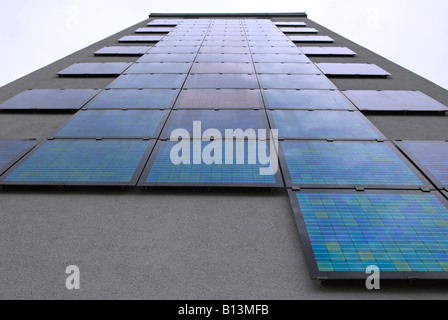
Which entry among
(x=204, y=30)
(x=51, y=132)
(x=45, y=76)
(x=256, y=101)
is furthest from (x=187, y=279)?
(x=204, y=30)

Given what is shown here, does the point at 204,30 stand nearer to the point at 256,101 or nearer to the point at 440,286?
the point at 256,101

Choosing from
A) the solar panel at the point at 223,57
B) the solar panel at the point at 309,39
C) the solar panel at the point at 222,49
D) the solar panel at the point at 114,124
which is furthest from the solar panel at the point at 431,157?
the solar panel at the point at 309,39

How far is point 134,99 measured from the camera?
12594 mm

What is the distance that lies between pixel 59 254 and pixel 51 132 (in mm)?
5919

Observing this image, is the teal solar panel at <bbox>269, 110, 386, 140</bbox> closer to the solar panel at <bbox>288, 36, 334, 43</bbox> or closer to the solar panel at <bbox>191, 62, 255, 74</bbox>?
the solar panel at <bbox>191, 62, 255, 74</bbox>

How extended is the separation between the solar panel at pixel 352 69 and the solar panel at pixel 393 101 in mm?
2661

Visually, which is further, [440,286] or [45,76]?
[45,76]

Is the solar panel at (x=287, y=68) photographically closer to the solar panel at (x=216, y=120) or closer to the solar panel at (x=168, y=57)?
the solar panel at (x=168, y=57)

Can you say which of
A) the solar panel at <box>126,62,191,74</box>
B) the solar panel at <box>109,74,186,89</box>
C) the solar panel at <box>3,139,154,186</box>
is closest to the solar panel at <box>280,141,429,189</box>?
the solar panel at <box>3,139,154,186</box>

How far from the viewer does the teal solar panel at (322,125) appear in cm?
973

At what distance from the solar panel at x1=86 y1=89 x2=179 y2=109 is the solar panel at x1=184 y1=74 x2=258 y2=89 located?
4.46ft

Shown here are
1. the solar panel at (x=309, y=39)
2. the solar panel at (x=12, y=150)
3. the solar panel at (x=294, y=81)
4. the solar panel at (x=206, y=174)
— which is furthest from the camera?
the solar panel at (x=309, y=39)
